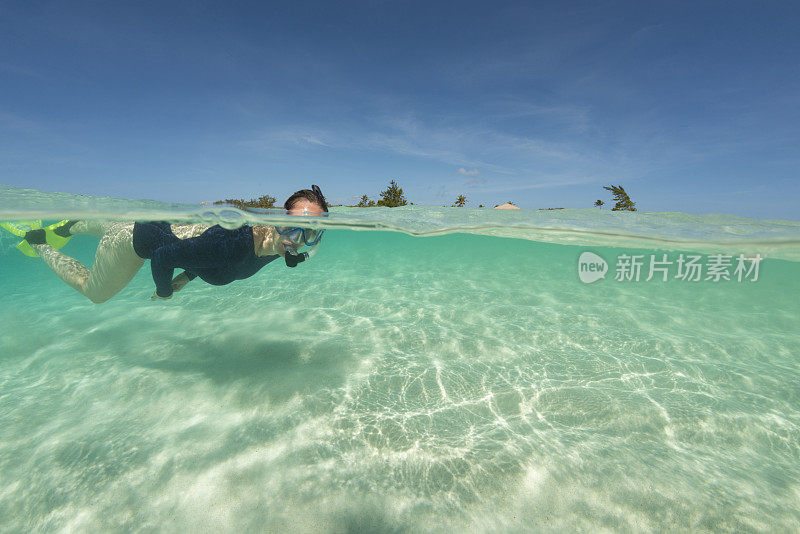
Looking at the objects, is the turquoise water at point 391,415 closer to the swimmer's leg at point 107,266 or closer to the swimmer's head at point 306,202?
the swimmer's head at point 306,202

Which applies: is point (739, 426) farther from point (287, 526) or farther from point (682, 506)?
point (287, 526)

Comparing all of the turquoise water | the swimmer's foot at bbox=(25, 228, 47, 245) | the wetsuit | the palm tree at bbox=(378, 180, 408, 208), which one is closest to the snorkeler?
the wetsuit

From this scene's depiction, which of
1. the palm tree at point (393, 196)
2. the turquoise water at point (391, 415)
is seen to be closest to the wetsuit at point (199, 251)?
the turquoise water at point (391, 415)

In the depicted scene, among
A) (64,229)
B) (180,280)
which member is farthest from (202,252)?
(64,229)

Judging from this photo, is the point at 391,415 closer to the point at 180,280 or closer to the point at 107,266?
the point at 180,280

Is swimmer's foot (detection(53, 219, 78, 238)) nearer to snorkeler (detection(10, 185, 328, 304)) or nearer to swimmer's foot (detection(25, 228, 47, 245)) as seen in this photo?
swimmer's foot (detection(25, 228, 47, 245))

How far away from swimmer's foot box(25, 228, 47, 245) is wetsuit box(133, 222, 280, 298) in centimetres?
371

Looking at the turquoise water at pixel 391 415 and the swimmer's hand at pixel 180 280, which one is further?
the swimmer's hand at pixel 180 280

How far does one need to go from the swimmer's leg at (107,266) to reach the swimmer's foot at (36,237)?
0.94 meters

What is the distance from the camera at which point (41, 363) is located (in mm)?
5652

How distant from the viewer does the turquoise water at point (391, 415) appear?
2.75 m

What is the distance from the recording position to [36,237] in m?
6.41

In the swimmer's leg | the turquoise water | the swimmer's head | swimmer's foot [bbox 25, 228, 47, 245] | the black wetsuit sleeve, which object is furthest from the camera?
swimmer's foot [bbox 25, 228, 47, 245]

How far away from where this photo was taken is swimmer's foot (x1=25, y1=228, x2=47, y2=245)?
6352 millimetres
